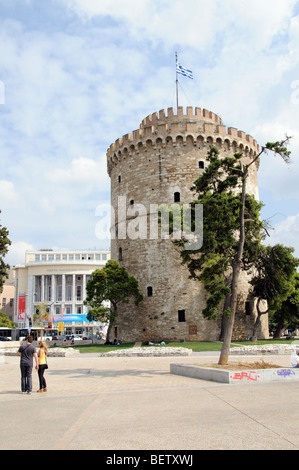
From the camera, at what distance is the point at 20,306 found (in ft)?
187

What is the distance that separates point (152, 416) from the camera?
6488 millimetres

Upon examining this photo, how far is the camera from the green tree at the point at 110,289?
28375mm

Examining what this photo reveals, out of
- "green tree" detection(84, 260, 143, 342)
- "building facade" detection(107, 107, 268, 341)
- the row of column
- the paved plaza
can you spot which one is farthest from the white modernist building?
the paved plaza

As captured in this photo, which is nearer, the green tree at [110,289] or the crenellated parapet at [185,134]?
the green tree at [110,289]

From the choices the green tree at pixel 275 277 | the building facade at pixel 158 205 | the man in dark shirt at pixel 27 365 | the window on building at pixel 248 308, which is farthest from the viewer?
the window on building at pixel 248 308

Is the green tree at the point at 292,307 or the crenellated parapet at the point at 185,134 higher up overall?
the crenellated parapet at the point at 185,134

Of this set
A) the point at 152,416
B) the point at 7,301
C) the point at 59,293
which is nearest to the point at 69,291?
the point at 59,293

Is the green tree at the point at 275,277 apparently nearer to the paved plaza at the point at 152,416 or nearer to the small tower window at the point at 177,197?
the small tower window at the point at 177,197

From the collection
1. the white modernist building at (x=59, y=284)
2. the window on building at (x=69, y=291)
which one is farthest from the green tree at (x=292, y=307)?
the window on building at (x=69, y=291)

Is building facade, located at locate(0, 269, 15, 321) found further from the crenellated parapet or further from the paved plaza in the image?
the paved plaza

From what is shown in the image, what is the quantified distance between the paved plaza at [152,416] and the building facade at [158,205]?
17.7 m

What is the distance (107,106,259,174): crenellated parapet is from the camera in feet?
101

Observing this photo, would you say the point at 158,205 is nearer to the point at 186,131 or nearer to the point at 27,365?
the point at 186,131
